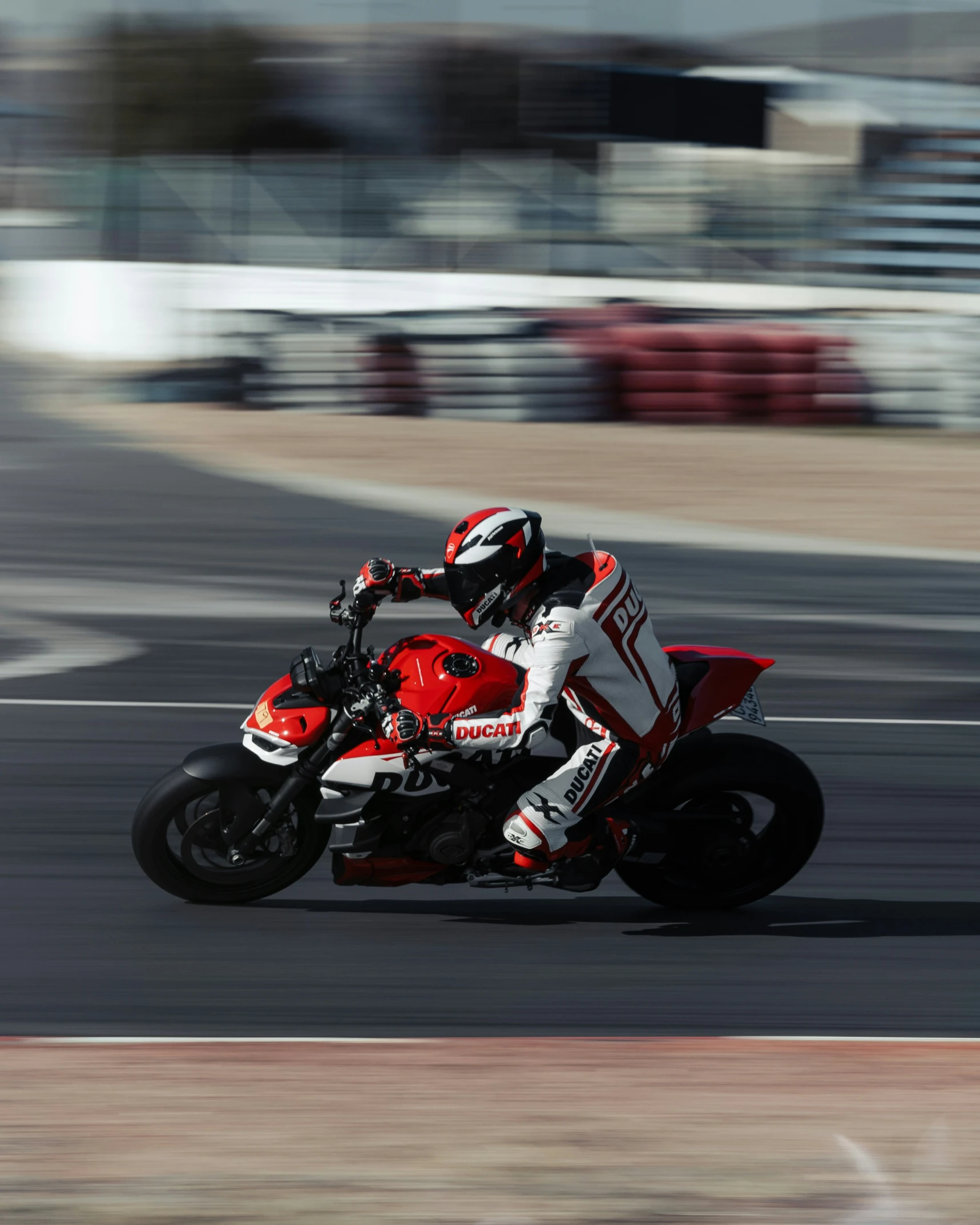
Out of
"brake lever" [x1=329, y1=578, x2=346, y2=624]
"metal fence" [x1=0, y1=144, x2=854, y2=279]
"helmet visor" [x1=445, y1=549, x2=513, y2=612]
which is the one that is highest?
"metal fence" [x1=0, y1=144, x2=854, y2=279]

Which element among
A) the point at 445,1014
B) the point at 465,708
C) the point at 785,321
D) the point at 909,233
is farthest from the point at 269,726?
the point at 909,233

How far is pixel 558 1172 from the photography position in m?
4.25

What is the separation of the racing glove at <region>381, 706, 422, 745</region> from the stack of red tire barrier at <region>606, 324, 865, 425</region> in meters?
15.7

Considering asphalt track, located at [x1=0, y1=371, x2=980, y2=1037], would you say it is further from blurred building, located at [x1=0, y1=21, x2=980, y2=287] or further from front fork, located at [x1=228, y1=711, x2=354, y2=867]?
blurred building, located at [x1=0, y1=21, x2=980, y2=287]

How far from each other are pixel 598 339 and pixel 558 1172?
17.5 metres

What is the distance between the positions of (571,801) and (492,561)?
897 millimetres

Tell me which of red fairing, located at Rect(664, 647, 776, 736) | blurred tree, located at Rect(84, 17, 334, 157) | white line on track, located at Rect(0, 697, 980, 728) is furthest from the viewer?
blurred tree, located at Rect(84, 17, 334, 157)

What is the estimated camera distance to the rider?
5.93 m

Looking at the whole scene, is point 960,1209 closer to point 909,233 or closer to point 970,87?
point 909,233

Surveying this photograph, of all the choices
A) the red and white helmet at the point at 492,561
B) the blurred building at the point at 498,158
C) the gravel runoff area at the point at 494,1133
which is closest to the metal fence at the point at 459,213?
the blurred building at the point at 498,158

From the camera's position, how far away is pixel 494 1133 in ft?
14.7

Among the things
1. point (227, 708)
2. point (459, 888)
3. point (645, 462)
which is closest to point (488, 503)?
point (645, 462)

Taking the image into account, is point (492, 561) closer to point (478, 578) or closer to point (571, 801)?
point (478, 578)

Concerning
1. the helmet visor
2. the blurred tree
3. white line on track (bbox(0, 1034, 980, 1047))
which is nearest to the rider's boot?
white line on track (bbox(0, 1034, 980, 1047))
